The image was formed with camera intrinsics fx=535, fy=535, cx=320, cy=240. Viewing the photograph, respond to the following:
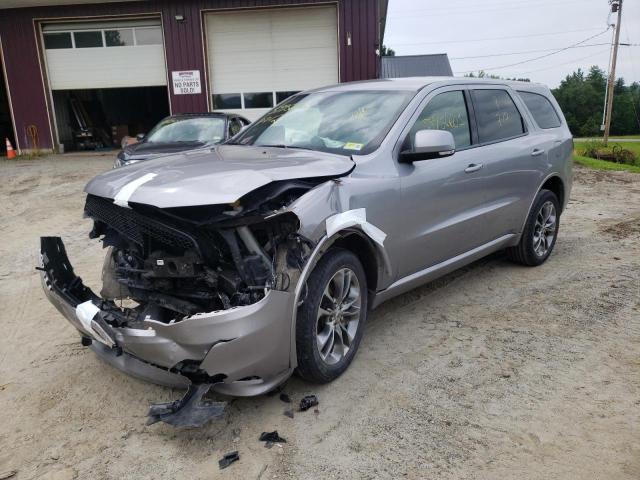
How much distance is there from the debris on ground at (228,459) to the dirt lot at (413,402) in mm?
37

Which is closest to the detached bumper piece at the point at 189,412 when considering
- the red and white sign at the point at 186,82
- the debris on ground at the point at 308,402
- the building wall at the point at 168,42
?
the debris on ground at the point at 308,402

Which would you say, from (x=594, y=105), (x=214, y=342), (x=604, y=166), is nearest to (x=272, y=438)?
(x=214, y=342)

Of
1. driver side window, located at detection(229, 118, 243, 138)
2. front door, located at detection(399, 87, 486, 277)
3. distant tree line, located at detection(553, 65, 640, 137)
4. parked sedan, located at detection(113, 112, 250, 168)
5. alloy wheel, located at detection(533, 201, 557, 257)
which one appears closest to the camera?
front door, located at detection(399, 87, 486, 277)

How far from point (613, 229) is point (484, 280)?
3145 millimetres

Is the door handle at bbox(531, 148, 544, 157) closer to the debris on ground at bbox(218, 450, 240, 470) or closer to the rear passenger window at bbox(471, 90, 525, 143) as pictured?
the rear passenger window at bbox(471, 90, 525, 143)

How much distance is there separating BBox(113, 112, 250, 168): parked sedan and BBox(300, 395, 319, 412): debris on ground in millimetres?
6578

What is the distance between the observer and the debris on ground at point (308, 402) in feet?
10.0

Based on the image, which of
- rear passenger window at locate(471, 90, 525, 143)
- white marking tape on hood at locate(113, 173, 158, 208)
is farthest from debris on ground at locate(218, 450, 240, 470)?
rear passenger window at locate(471, 90, 525, 143)

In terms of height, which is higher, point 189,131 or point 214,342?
point 189,131

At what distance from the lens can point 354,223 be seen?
3.16 m

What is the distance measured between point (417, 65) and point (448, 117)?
27.5 metres

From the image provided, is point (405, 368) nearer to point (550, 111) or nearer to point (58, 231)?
point (550, 111)

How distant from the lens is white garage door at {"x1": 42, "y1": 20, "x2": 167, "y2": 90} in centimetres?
1708

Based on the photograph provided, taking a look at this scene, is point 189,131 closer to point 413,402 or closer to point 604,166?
point 413,402
